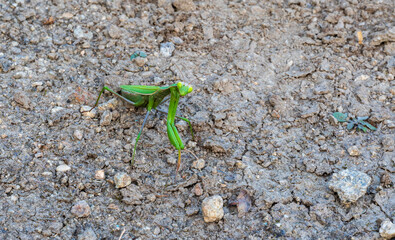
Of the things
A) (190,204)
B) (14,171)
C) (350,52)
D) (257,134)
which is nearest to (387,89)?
(350,52)

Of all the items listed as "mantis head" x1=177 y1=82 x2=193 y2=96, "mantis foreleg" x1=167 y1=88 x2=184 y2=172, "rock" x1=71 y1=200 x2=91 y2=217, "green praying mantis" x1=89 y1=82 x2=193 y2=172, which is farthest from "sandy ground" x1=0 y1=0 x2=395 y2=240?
"mantis head" x1=177 y1=82 x2=193 y2=96

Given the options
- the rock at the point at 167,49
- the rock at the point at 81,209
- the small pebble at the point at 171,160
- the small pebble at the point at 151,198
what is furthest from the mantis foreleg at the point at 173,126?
the rock at the point at 167,49

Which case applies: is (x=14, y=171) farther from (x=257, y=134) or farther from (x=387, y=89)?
(x=387, y=89)

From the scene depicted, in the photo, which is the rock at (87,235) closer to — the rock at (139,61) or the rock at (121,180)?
the rock at (121,180)

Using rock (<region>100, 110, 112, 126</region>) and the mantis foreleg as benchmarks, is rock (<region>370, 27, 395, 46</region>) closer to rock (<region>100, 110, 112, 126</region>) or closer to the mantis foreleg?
the mantis foreleg

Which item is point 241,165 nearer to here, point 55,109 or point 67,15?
point 55,109

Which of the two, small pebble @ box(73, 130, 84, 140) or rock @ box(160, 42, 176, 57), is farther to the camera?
rock @ box(160, 42, 176, 57)
